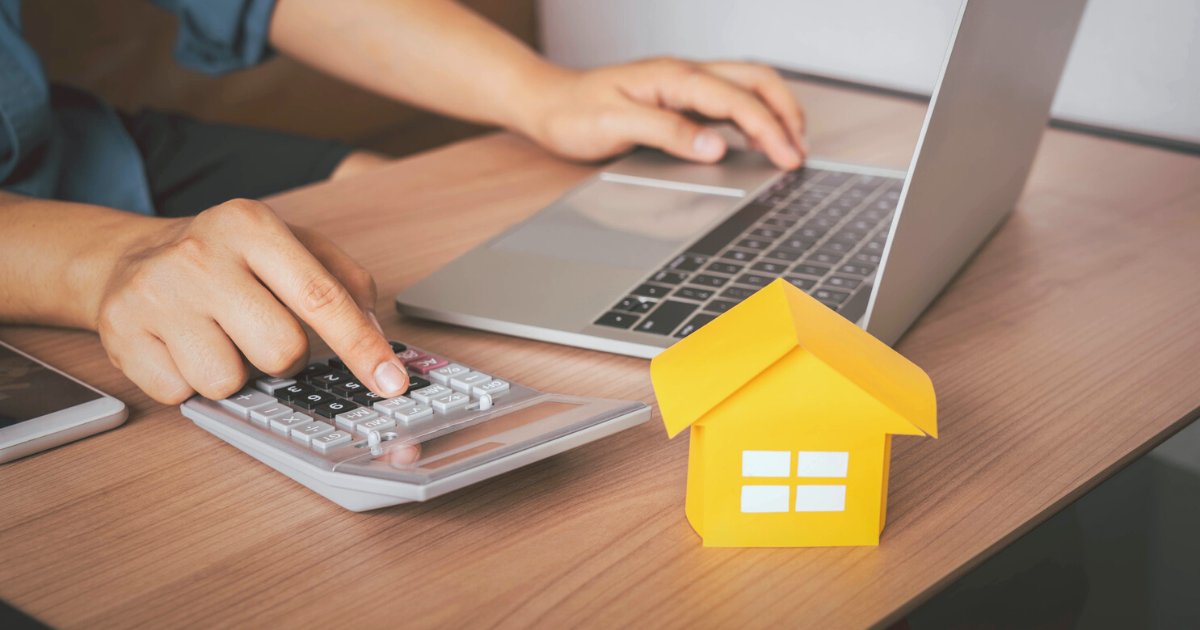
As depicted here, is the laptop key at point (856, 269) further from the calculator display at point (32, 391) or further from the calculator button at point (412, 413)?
the calculator display at point (32, 391)

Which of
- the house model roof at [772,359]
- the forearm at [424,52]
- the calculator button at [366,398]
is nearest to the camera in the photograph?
the house model roof at [772,359]

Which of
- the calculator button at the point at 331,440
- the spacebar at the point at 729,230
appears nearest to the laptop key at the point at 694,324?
the spacebar at the point at 729,230

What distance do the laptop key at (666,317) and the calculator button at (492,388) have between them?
0.12 metres

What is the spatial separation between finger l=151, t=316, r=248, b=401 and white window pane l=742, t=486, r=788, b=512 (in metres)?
0.26

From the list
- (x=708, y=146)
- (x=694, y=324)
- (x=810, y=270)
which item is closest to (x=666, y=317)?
(x=694, y=324)

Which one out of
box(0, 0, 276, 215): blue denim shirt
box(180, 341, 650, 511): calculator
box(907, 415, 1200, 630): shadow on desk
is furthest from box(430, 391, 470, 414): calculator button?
box(0, 0, 276, 215): blue denim shirt

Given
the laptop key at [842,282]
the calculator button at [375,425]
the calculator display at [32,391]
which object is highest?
the laptop key at [842,282]

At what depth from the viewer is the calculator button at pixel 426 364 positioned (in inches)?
17.9

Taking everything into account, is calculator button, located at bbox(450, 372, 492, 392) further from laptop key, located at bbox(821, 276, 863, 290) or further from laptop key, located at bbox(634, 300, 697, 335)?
laptop key, located at bbox(821, 276, 863, 290)

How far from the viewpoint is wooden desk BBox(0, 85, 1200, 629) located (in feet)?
1.08

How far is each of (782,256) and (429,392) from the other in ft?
0.98

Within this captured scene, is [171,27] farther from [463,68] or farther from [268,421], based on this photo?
[268,421]

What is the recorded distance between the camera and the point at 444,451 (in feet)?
1.19

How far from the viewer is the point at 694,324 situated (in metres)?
0.52
